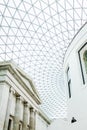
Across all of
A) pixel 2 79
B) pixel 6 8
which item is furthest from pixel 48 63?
pixel 2 79

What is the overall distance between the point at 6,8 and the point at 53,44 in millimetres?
11508

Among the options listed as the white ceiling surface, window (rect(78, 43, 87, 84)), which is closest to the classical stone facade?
window (rect(78, 43, 87, 84))

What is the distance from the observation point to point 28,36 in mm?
33500

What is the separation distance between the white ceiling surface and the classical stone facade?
10.9 metres

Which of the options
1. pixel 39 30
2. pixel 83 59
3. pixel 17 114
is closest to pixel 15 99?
pixel 17 114

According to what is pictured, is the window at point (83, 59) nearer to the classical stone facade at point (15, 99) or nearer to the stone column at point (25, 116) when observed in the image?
the classical stone facade at point (15, 99)

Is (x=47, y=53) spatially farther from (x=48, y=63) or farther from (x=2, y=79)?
(x=2, y=79)

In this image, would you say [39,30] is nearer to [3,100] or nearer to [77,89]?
[3,100]

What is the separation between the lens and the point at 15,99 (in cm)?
2197

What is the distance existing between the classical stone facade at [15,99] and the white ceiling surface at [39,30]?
10925mm

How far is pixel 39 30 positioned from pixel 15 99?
15.1 meters

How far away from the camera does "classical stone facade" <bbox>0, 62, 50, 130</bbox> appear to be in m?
18.1

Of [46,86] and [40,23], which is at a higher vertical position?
[40,23]

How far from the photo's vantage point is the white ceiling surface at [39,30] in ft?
93.7
